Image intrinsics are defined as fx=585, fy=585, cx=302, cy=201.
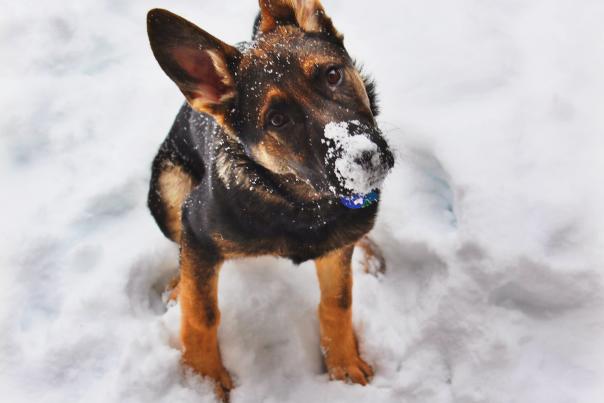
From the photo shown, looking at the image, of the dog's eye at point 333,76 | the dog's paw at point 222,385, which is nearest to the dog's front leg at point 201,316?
the dog's paw at point 222,385

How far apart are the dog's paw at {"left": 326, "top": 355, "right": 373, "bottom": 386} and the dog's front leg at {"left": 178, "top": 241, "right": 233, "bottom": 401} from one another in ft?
2.12

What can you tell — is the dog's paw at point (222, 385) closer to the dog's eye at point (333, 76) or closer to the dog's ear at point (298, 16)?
the dog's eye at point (333, 76)

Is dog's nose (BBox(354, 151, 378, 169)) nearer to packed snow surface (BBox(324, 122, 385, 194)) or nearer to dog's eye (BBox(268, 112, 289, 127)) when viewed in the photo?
packed snow surface (BBox(324, 122, 385, 194))

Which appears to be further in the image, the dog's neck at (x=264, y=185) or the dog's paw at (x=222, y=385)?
the dog's paw at (x=222, y=385)

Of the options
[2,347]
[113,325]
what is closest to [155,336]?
[113,325]

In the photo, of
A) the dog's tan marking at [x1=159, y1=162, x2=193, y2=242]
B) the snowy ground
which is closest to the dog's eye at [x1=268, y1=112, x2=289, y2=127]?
the dog's tan marking at [x1=159, y1=162, x2=193, y2=242]

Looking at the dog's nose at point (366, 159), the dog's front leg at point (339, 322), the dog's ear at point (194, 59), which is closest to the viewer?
the dog's nose at point (366, 159)

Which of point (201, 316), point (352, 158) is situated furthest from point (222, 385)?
point (352, 158)

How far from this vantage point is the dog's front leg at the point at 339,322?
3475 millimetres

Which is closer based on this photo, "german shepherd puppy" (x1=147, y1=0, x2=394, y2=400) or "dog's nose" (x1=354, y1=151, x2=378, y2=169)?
"dog's nose" (x1=354, y1=151, x2=378, y2=169)

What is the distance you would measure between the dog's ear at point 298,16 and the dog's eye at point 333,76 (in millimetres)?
294

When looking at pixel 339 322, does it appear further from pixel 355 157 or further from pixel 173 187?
pixel 355 157

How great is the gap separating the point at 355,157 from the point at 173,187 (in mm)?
1754

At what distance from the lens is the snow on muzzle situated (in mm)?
2371
